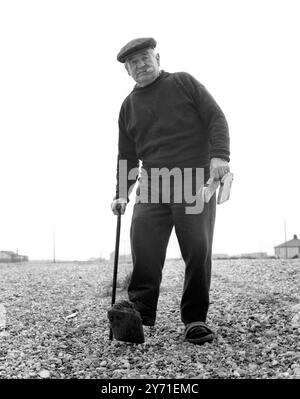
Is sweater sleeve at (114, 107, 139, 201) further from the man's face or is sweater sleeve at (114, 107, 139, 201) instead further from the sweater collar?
the man's face

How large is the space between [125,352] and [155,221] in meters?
1.10

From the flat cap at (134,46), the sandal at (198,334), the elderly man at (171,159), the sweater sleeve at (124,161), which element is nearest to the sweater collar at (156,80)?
the elderly man at (171,159)

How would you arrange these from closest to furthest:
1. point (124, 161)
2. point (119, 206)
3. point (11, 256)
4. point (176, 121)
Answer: point (176, 121) → point (119, 206) → point (124, 161) → point (11, 256)

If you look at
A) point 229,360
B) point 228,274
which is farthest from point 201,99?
point 228,274

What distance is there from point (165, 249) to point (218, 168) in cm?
90

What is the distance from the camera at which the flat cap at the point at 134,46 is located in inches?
→ 168

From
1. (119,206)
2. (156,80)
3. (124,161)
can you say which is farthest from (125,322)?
(156,80)

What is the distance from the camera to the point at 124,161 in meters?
4.83

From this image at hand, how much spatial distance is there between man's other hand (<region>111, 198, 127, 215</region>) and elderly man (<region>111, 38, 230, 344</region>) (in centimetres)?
23

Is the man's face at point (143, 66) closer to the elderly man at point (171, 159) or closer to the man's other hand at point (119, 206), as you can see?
the elderly man at point (171, 159)

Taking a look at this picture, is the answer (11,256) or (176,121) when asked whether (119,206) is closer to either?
(176,121)

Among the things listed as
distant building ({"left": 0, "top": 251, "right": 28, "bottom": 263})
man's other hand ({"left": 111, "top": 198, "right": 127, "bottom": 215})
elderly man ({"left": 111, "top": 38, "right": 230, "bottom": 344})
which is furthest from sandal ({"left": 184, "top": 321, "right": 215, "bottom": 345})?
distant building ({"left": 0, "top": 251, "right": 28, "bottom": 263})

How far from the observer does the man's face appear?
434cm
